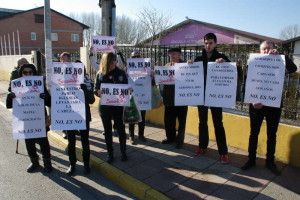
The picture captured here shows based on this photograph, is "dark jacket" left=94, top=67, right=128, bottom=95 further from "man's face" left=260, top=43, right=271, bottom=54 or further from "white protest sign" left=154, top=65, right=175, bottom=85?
"man's face" left=260, top=43, right=271, bottom=54

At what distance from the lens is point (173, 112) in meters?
4.99

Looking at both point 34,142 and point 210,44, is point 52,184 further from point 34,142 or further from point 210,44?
point 210,44

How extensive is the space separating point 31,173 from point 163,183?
2.35 m

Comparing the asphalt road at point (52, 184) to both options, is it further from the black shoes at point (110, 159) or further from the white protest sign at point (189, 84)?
the white protest sign at point (189, 84)

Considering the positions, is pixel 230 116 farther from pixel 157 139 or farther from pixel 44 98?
pixel 44 98

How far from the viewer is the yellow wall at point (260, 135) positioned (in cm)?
407

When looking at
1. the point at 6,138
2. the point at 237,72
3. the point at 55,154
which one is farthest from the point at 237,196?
the point at 6,138

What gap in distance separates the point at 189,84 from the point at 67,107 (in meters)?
2.08

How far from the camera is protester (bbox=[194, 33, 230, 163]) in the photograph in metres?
3.93

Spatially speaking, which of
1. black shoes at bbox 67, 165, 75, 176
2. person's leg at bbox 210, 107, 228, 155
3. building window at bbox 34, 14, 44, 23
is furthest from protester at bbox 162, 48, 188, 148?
building window at bbox 34, 14, 44, 23

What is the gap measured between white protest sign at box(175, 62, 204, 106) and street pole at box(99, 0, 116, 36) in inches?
111

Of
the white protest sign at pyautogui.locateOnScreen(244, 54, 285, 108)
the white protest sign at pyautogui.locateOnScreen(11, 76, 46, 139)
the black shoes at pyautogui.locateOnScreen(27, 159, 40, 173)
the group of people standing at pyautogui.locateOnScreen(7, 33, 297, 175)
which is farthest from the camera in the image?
the black shoes at pyautogui.locateOnScreen(27, 159, 40, 173)

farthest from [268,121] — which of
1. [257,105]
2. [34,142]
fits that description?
[34,142]

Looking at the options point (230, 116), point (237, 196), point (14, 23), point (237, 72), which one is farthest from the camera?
point (14, 23)
